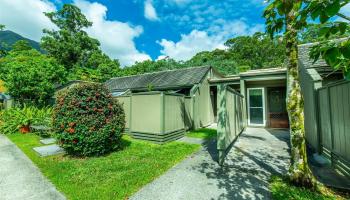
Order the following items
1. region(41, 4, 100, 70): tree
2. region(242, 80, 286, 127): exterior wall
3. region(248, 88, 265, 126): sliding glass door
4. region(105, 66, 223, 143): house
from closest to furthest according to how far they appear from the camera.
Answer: region(105, 66, 223, 143): house → region(242, 80, 286, 127): exterior wall → region(248, 88, 265, 126): sliding glass door → region(41, 4, 100, 70): tree

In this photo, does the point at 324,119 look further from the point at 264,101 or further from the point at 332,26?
the point at 264,101

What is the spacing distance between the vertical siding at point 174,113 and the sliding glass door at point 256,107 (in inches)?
197

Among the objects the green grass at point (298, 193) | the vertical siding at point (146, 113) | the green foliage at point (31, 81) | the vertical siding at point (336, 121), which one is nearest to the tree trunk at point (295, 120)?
the green grass at point (298, 193)

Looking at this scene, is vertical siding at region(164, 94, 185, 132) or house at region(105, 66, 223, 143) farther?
vertical siding at region(164, 94, 185, 132)

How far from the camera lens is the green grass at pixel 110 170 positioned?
144 inches

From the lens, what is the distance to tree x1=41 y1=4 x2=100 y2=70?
30.6 metres

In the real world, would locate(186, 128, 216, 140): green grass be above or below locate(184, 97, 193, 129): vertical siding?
below

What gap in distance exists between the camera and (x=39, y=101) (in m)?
13.5

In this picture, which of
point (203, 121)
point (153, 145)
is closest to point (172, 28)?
point (203, 121)

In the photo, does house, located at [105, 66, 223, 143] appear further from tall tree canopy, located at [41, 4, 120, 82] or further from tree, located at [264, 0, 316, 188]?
tall tree canopy, located at [41, 4, 120, 82]

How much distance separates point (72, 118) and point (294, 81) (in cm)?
632

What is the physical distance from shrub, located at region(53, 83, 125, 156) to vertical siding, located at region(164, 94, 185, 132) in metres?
2.42

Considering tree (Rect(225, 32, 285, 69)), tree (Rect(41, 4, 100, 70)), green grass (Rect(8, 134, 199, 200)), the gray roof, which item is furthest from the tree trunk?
tree (Rect(41, 4, 100, 70))

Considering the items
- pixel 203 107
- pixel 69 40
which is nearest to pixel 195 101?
pixel 203 107
